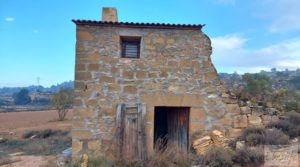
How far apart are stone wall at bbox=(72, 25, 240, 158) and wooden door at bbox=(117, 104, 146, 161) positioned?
182 mm

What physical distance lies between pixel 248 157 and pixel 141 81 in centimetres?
327

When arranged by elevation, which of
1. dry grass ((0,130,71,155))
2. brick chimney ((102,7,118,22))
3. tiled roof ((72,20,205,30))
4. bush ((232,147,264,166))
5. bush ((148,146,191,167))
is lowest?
dry grass ((0,130,71,155))

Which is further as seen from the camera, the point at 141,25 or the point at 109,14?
the point at 109,14

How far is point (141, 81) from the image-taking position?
7.52 metres

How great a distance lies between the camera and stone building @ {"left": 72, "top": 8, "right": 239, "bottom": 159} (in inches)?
289

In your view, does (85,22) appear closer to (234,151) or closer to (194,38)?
(194,38)

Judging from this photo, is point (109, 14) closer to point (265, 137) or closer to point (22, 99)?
point (265, 137)

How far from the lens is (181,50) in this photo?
769 centimetres

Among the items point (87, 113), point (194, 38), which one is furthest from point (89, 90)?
point (194, 38)

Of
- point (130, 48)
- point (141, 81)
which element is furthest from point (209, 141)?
point (130, 48)

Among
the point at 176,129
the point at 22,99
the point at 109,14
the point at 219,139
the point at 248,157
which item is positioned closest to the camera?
the point at 248,157

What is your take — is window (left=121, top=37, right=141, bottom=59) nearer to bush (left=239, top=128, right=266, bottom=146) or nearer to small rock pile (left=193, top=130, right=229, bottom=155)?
small rock pile (left=193, top=130, right=229, bottom=155)

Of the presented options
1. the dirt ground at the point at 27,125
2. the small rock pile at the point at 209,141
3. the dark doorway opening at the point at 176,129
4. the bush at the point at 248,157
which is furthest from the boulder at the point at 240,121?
the dirt ground at the point at 27,125

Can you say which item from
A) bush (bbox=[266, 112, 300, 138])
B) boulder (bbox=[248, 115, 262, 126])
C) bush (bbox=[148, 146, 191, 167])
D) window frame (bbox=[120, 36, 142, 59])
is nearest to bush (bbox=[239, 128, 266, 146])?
boulder (bbox=[248, 115, 262, 126])
